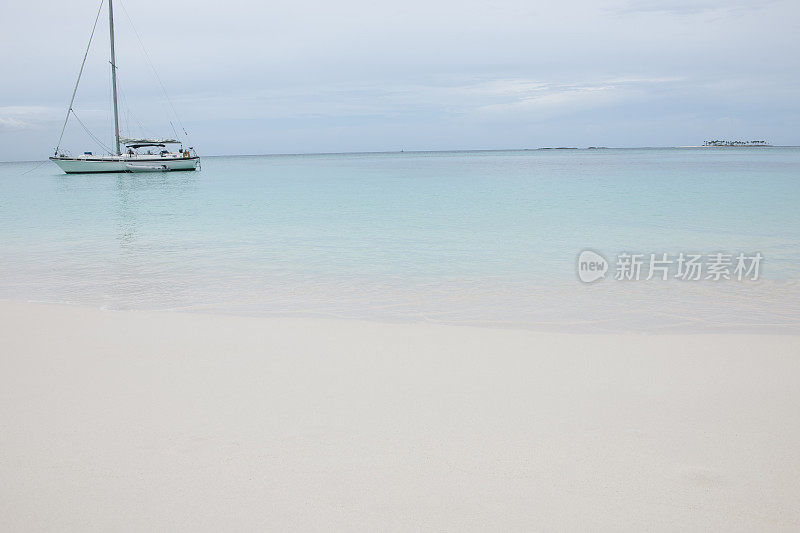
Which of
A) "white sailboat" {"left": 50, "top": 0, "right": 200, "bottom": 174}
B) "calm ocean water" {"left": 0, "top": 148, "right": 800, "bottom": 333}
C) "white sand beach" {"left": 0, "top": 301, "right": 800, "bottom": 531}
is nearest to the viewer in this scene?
"white sand beach" {"left": 0, "top": 301, "right": 800, "bottom": 531}

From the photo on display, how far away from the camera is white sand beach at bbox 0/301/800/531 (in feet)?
7.50

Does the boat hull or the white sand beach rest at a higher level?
the boat hull

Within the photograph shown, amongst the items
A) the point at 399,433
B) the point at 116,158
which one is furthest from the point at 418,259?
the point at 116,158

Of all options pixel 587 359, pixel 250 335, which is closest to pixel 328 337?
pixel 250 335

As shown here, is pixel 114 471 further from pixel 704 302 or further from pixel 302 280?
pixel 704 302

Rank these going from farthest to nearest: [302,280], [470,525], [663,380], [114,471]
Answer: [302,280] < [663,380] < [114,471] < [470,525]

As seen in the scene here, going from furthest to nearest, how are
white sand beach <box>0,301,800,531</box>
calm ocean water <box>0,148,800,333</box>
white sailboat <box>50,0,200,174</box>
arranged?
1. white sailboat <box>50,0,200,174</box>
2. calm ocean water <box>0,148,800,333</box>
3. white sand beach <box>0,301,800,531</box>

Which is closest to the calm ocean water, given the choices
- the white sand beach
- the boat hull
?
the white sand beach

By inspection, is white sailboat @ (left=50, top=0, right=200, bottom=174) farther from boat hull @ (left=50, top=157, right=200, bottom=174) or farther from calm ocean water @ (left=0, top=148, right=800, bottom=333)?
calm ocean water @ (left=0, top=148, right=800, bottom=333)

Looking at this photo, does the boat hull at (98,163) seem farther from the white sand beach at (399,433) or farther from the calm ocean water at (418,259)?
the white sand beach at (399,433)

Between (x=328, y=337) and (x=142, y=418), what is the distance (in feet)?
5.67

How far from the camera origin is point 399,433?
290 cm

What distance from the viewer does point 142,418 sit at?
10.1 ft

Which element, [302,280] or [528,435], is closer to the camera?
[528,435]
